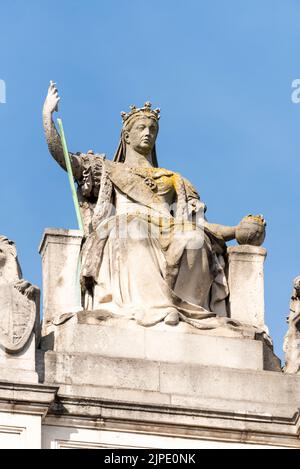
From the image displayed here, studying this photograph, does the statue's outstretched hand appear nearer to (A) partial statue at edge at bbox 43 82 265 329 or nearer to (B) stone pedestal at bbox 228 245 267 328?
(A) partial statue at edge at bbox 43 82 265 329

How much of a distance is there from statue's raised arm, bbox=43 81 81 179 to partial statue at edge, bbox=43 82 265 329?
0.01 meters

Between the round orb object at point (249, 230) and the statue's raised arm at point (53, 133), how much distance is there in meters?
2.49

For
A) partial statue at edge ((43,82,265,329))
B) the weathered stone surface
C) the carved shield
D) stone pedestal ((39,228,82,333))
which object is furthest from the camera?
stone pedestal ((39,228,82,333))

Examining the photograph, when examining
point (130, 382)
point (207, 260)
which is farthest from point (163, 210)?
point (130, 382)

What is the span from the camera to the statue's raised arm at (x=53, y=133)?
37281mm

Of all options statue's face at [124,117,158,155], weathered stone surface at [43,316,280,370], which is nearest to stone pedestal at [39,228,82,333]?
weathered stone surface at [43,316,280,370]

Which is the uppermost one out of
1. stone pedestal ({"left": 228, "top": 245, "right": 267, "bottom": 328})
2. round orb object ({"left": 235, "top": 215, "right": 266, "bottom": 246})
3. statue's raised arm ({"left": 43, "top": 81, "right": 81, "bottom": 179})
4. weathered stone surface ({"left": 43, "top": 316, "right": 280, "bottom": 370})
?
statue's raised arm ({"left": 43, "top": 81, "right": 81, "bottom": 179})

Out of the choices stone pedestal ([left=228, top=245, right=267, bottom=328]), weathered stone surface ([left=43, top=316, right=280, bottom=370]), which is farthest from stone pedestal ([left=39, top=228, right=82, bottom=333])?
stone pedestal ([left=228, top=245, right=267, bottom=328])

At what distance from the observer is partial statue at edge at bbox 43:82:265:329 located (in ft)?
117

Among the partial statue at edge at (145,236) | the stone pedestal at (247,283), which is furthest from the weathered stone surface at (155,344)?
the stone pedestal at (247,283)

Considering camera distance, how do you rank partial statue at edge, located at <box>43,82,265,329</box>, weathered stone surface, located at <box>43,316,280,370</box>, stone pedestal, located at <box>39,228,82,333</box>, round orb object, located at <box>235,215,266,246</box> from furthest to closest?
round orb object, located at <box>235,215,266,246</box> → stone pedestal, located at <box>39,228,82,333</box> → partial statue at edge, located at <box>43,82,265,329</box> → weathered stone surface, located at <box>43,316,280,370</box>

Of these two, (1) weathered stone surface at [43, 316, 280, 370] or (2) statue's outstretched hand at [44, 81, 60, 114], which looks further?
(2) statue's outstretched hand at [44, 81, 60, 114]

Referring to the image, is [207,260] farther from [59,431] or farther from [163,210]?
[59,431]

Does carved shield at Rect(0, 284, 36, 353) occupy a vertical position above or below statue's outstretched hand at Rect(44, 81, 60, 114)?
below
